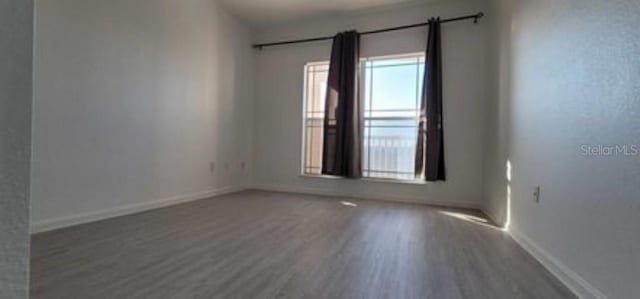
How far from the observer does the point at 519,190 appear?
8.88ft

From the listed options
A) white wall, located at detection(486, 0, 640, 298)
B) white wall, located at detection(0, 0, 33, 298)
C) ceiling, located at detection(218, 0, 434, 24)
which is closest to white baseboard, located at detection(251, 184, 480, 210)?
white wall, located at detection(486, 0, 640, 298)

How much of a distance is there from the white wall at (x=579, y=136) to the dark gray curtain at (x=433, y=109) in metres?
1.30

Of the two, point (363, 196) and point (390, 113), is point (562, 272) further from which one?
point (390, 113)

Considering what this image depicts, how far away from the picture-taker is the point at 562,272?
189 centimetres

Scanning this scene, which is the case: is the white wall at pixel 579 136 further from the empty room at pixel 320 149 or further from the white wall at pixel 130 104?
the white wall at pixel 130 104

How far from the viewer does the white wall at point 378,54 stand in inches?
163

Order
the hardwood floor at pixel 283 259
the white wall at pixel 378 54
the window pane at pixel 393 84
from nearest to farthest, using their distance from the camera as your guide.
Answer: the hardwood floor at pixel 283 259 → the white wall at pixel 378 54 → the window pane at pixel 393 84

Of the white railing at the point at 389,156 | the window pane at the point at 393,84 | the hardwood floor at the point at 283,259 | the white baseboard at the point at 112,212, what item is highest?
the window pane at the point at 393,84

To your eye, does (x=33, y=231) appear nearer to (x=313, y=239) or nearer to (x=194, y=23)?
(x=313, y=239)

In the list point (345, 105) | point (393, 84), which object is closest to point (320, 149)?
point (345, 105)

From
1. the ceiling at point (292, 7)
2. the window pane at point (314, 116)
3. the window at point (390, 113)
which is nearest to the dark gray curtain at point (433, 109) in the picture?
the window at point (390, 113)

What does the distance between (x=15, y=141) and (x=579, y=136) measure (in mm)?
2264

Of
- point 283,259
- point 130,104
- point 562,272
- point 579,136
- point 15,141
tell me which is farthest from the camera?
point 130,104

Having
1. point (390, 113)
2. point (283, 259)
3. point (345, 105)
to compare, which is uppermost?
point (345, 105)
